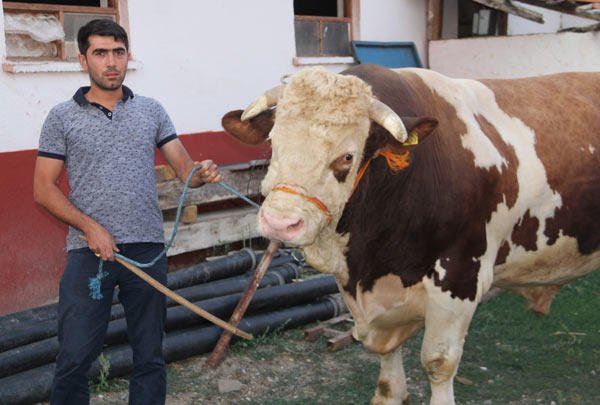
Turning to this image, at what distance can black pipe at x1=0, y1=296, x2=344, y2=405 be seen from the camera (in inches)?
179

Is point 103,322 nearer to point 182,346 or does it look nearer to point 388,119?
point 388,119

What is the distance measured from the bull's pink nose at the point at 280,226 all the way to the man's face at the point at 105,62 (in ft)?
3.34

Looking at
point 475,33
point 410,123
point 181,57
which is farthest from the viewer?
point 475,33

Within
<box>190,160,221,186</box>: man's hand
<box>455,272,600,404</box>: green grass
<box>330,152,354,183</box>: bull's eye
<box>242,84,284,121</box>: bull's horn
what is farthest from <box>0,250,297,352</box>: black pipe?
<box>330,152,354,183</box>: bull's eye

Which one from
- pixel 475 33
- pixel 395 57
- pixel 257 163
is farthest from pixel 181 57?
pixel 475 33

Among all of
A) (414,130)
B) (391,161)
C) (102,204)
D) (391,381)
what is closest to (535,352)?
(391,381)

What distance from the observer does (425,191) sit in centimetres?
379

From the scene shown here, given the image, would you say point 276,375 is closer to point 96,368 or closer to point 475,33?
point 96,368

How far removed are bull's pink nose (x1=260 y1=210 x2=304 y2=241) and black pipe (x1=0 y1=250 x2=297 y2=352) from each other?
8.74 feet

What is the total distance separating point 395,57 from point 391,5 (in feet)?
1.99

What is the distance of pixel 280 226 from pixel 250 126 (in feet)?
2.80

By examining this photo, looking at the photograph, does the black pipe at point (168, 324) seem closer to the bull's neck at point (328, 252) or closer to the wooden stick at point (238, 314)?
the wooden stick at point (238, 314)

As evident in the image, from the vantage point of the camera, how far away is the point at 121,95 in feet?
12.1

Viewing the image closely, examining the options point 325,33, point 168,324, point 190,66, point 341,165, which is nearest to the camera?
point 341,165
